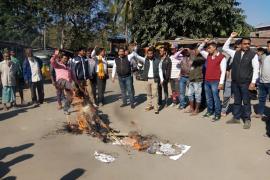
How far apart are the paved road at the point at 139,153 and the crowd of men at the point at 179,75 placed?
69 cm

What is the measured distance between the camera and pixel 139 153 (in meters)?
6.73

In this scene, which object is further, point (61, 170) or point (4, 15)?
point (4, 15)

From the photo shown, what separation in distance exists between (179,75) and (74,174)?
5757mm

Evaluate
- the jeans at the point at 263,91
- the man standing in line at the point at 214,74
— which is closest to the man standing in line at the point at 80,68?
the man standing in line at the point at 214,74

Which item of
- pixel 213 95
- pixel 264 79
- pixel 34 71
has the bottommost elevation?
pixel 213 95

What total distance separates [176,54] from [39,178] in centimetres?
637

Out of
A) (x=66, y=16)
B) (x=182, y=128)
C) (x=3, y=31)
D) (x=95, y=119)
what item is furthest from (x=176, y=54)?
(x=3, y=31)

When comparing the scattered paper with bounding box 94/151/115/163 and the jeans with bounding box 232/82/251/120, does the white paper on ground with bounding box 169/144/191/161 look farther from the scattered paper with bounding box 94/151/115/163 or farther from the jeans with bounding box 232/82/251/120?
the jeans with bounding box 232/82/251/120

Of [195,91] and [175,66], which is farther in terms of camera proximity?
[175,66]

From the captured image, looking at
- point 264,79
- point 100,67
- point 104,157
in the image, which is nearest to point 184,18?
point 100,67

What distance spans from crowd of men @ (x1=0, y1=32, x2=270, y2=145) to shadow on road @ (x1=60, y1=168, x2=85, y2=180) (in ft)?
9.66

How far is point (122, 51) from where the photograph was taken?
11.0m

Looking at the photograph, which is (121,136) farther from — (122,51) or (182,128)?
(122,51)

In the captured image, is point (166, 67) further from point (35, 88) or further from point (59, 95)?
point (35, 88)
